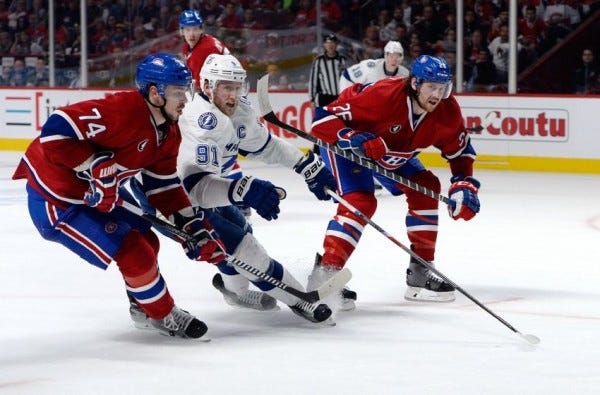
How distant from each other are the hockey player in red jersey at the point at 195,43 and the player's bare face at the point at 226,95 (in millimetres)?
3459

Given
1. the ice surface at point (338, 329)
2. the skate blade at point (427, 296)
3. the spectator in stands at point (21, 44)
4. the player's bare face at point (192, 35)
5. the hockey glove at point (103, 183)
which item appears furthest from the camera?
the spectator in stands at point (21, 44)

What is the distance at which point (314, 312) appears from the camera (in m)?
4.53

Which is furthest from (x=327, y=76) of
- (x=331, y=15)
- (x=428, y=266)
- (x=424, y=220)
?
(x=428, y=266)

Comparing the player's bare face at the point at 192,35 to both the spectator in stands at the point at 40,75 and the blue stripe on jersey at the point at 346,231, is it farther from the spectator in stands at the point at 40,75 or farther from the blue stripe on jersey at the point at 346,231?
the spectator in stands at the point at 40,75

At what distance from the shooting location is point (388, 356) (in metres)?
4.04

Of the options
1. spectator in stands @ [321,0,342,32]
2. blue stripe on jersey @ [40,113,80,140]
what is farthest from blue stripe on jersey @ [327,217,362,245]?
spectator in stands @ [321,0,342,32]

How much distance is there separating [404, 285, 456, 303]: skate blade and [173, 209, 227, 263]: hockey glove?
1.04 m

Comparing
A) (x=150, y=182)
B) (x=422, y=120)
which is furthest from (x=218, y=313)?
(x=422, y=120)

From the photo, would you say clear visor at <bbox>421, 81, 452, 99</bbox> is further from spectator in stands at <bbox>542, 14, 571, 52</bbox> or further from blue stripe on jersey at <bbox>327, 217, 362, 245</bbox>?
spectator in stands at <bbox>542, 14, 571, 52</bbox>

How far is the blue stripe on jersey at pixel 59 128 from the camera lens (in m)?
3.98

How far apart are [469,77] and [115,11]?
13.0 ft

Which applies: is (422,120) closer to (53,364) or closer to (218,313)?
(218,313)

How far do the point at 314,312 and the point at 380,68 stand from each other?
4.83 metres

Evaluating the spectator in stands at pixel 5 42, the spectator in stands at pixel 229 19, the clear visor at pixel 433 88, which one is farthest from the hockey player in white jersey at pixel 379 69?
the spectator in stands at pixel 5 42
